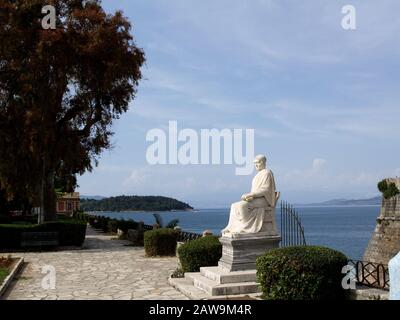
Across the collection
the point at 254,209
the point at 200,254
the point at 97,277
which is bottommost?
the point at 97,277

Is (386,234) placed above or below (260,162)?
below

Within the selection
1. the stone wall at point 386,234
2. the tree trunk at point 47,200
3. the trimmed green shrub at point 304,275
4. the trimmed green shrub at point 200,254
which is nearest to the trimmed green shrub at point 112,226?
the tree trunk at point 47,200

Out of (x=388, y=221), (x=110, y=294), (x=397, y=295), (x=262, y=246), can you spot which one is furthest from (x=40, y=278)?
(x=388, y=221)

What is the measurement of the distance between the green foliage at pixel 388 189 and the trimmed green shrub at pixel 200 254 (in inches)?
1009

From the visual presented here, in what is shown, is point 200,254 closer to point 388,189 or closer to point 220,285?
point 220,285

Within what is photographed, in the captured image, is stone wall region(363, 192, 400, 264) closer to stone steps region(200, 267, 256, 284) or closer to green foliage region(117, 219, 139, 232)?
green foliage region(117, 219, 139, 232)

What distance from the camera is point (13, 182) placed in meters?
22.5

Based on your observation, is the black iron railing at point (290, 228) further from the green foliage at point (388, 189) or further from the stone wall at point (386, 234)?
the green foliage at point (388, 189)

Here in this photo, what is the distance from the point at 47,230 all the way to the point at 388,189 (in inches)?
967

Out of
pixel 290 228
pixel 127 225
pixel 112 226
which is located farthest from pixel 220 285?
pixel 112 226

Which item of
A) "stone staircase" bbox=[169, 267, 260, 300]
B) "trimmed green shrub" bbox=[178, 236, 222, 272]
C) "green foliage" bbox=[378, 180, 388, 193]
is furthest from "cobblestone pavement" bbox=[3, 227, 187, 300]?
"green foliage" bbox=[378, 180, 388, 193]

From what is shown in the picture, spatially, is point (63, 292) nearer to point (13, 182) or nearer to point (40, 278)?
point (40, 278)

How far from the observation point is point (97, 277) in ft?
41.4
